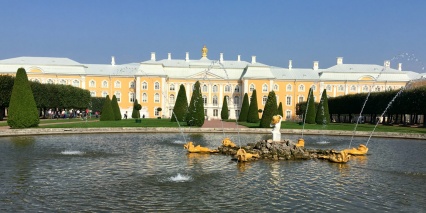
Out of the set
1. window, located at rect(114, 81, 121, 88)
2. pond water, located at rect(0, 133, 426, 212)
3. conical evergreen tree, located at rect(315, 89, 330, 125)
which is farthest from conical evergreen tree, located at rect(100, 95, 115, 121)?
window, located at rect(114, 81, 121, 88)

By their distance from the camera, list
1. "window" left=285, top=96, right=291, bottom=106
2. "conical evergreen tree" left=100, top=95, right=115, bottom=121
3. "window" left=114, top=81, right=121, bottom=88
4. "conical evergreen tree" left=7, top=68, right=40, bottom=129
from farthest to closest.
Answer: "window" left=285, top=96, right=291, bottom=106 < "window" left=114, top=81, right=121, bottom=88 < "conical evergreen tree" left=100, top=95, right=115, bottom=121 < "conical evergreen tree" left=7, top=68, right=40, bottom=129

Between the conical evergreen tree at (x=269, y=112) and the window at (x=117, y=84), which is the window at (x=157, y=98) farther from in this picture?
the conical evergreen tree at (x=269, y=112)

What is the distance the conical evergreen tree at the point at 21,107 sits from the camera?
881 inches

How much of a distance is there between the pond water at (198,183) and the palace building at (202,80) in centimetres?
5036

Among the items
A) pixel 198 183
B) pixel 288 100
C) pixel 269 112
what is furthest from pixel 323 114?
pixel 288 100

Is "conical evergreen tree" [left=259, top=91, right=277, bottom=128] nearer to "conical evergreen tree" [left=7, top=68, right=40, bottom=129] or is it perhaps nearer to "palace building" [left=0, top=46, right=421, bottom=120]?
"conical evergreen tree" [left=7, top=68, right=40, bottom=129]

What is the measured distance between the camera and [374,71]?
6719 cm

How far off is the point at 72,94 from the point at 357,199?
4550cm

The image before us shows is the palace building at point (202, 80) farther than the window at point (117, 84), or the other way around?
the window at point (117, 84)

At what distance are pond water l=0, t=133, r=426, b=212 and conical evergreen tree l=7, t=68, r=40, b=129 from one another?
33.7 feet

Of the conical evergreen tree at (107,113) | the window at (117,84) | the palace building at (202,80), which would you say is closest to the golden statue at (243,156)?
the conical evergreen tree at (107,113)

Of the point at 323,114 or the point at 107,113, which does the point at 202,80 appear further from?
the point at 323,114

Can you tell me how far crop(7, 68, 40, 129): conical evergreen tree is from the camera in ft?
73.4

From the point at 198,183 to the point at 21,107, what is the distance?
1811 cm
